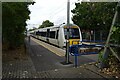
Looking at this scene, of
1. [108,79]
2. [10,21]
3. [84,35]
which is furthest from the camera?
[84,35]

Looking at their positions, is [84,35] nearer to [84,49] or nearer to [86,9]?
[86,9]

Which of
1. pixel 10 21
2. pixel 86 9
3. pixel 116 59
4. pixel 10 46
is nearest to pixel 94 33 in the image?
pixel 86 9

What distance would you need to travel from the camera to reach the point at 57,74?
9508 millimetres

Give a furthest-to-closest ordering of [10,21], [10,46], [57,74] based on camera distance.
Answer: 1. [10,46]
2. [10,21]
3. [57,74]

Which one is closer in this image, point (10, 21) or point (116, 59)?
point (116, 59)

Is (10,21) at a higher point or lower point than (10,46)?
higher

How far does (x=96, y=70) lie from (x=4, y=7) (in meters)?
5.61

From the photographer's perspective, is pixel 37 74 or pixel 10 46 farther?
pixel 10 46

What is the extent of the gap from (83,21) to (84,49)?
32070 millimetres

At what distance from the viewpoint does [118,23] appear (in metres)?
9.92

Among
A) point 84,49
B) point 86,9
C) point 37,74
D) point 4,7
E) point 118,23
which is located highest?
point 86,9

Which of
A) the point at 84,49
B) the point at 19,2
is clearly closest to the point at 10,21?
the point at 19,2

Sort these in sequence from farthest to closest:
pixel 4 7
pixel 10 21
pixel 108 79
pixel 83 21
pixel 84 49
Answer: pixel 83 21 → pixel 10 21 → pixel 84 49 → pixel 4 7 → pixel 108 79

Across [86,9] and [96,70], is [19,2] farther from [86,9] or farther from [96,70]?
[86,9]
